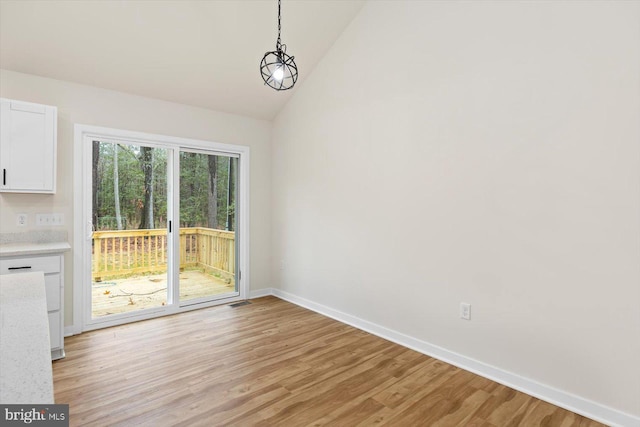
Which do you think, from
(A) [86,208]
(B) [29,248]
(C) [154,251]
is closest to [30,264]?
(B) [29,248]

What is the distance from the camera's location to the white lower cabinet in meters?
2.70

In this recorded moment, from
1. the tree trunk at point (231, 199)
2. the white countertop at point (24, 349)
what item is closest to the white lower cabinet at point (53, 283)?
the white countertop at point (24, 349)

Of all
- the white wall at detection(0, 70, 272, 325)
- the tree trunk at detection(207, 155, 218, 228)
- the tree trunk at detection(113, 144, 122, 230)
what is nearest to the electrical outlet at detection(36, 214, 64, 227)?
the white wall at detection(0, 70, 272, 325)

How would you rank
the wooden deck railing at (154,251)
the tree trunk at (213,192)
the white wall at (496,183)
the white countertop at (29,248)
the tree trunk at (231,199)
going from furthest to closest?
the tree trunk at (231,199) < the tree trunk at (213,192) < the wooden deck railing at (154,251) < the white countertop at (29,248) < the white wall at (496,183)

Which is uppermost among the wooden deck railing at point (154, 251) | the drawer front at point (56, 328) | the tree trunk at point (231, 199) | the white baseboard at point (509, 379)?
the tree trunk at point (231, 199)

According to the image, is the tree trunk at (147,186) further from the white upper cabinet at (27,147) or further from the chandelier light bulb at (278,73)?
the chandelier light bulb at (278,73)

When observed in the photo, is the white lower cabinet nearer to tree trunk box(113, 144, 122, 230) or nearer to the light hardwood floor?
the light hardwood floor

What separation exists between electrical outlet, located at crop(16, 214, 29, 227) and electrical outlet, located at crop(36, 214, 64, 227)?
0.27 ft

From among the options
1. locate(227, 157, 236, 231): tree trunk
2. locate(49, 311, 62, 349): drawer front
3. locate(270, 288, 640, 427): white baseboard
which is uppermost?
locate(227, 157, 236, 231): tree trunk

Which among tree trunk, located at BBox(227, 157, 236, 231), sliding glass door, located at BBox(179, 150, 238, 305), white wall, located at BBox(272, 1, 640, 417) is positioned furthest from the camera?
tree trunk, located at BBox(227, 157, 236, 231)

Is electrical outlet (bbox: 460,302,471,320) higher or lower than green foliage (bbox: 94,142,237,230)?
lower

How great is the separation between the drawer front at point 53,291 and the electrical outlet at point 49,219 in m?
0.62

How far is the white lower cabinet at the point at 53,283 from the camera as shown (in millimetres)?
2703

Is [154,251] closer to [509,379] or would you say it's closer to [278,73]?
[278,73]
